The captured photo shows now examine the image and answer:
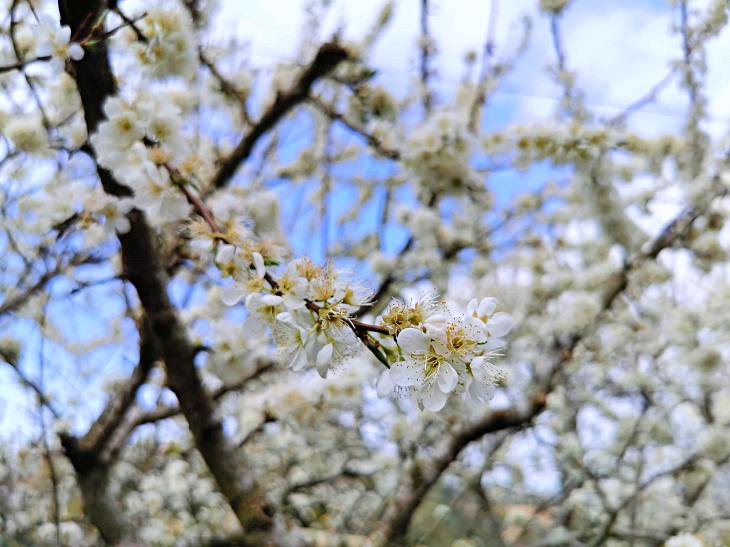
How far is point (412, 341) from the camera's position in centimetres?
64

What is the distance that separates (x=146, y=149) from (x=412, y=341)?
1.95 ft

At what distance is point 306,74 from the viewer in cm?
200

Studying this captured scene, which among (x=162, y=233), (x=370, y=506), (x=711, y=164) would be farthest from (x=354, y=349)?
(x=370, y=506)

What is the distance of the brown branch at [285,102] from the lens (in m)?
1.98

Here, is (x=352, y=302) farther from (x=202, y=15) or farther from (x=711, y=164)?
(x=711, y=164)

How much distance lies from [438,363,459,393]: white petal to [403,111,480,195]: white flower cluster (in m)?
1.30

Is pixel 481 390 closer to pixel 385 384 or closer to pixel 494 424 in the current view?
pixel 385 384

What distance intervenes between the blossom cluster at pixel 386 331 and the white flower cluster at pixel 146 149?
0.97ft

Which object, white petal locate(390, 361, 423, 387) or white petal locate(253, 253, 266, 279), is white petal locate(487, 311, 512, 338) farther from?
white petal locate(253, 253, 266, 279)

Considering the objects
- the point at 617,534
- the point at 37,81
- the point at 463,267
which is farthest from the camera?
the point at 463,267

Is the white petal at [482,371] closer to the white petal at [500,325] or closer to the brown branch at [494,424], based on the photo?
the white petal at [500,325]

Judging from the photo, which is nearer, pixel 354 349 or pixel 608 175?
pixel 354 349

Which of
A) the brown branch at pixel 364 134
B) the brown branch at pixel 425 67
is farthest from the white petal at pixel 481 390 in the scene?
the brown branch at pixel 425 67

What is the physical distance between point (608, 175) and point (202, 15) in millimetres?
1397
